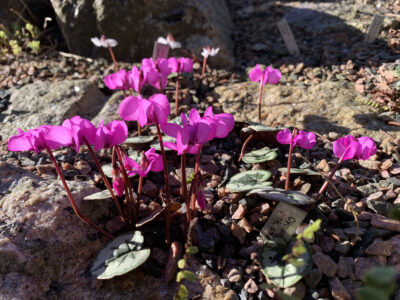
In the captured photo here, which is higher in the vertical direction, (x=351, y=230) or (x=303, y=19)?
(x=303, y=19)

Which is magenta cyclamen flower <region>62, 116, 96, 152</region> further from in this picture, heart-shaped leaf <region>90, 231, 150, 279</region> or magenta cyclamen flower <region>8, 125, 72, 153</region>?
heart-shaped leaf <region>90, 231, 150, 279</region>

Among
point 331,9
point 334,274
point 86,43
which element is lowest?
point 334,274

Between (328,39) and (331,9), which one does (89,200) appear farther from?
(331,9)

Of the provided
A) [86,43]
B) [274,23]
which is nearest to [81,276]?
[86,43]

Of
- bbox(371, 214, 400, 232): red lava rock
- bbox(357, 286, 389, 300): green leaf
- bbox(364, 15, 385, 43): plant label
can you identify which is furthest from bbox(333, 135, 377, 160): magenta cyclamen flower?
bbox(364, 15, 385, 43): plant label

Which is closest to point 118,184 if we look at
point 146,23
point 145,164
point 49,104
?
point 145,164

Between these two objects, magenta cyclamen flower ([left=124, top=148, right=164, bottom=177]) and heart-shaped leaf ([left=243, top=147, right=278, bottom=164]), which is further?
heart-shaped leaf ([left=243, top=147, right=278, bottom=164])
